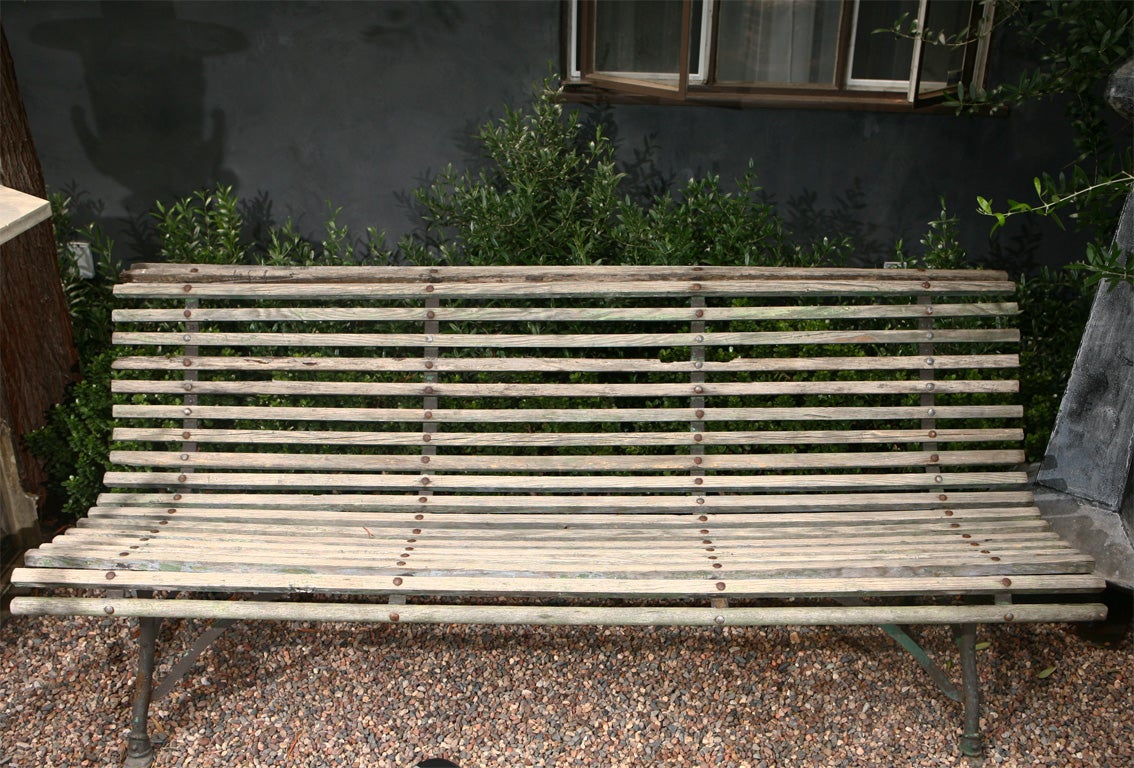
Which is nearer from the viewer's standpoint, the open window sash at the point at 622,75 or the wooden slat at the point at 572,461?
the wooden slat at the point at 572,461

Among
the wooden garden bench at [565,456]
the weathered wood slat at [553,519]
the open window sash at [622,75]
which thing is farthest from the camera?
the open window sash at [622,75]

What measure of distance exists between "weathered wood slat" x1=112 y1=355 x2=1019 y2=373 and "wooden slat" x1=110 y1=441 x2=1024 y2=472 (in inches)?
11.9

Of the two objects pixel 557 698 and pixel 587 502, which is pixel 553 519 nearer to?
pixel 587 502

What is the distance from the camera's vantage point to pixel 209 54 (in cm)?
444

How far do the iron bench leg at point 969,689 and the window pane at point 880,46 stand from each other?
2629 mm

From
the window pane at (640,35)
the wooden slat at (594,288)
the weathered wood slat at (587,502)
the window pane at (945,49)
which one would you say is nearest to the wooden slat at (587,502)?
the weathered wood slat at (587,502)

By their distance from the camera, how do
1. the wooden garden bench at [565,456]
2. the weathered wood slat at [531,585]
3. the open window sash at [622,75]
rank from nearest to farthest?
the weathered wood slat at [531,585], the wooden garden bench at [565,456], the open window sash at [622,75]

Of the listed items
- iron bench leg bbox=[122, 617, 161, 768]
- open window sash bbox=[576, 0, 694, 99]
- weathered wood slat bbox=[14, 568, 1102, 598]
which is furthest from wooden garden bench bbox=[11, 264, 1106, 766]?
open window sash bbox=[576, 0, 694, 99]

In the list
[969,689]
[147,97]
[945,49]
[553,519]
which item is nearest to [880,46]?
[945,49]

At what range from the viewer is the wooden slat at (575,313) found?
3365mm

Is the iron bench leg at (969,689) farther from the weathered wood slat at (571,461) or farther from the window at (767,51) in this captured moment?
the window at (767,51)

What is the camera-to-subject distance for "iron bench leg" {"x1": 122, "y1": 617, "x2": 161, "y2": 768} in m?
2.99

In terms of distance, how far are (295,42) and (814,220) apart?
8.37 ft

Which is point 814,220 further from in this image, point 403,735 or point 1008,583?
point 403,735
